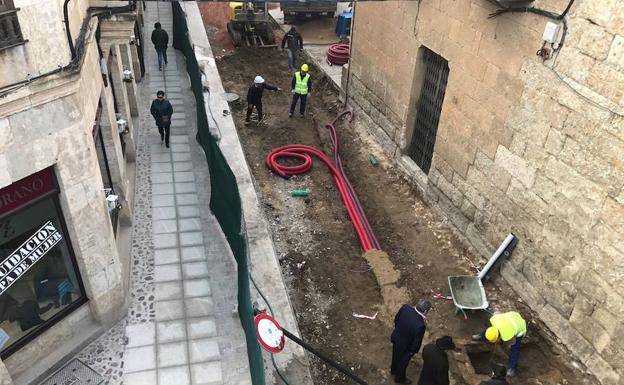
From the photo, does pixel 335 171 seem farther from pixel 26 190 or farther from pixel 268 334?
pixel 26 190

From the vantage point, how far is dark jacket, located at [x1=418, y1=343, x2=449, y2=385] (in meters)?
5.94

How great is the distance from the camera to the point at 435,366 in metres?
5.95

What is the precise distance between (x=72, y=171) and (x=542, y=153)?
6.44 meters

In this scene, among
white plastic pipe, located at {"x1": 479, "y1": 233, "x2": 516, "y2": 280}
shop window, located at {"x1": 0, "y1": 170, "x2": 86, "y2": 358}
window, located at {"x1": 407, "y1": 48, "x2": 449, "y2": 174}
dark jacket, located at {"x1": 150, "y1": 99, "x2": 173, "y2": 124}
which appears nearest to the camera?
shop window, located at {"x1": 0, "y1": 170, "x2": 86, "y2": 358}

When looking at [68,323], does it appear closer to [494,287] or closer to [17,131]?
[17,131]

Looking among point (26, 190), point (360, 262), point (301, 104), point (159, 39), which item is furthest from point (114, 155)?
point (159, 39)

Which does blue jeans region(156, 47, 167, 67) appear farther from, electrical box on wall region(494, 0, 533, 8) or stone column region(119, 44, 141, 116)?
electrical box on wall region(494, 0, 533, 8)

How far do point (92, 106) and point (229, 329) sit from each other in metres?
3.59

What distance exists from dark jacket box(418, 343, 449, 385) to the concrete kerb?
1.60 meters

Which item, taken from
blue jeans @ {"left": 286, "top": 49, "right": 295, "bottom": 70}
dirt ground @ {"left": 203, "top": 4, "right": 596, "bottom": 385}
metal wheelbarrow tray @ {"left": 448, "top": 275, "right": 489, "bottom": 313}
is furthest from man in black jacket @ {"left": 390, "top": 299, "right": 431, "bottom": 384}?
blue jeans @ {"left": 286, "top": 49, "right": 295, "bottom": 70}

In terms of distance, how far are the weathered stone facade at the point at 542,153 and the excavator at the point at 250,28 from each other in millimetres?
9606

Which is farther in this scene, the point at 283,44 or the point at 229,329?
the point at 283,44

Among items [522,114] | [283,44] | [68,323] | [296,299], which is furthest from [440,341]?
[283,44]

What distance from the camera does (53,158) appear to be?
17.1ft
